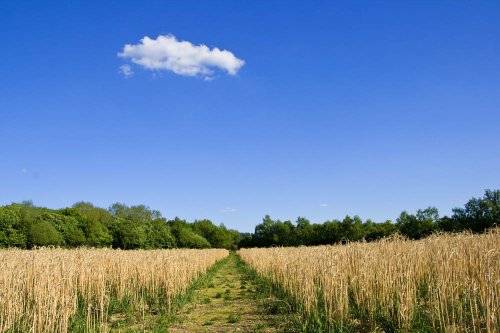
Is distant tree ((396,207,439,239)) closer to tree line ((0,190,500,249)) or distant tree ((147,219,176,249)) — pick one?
tree line ((0,190,500,249))

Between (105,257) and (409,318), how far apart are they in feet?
31.2

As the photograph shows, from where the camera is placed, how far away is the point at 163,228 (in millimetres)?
66750

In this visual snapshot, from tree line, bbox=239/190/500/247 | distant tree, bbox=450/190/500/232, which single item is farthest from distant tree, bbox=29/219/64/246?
distant tree, bbox=450/190/500/232

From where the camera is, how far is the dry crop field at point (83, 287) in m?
6.62

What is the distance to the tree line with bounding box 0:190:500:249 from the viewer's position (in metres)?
44.5

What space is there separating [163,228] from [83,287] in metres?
59.0

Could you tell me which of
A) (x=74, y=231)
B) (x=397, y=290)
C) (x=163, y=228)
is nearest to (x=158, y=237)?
(x=163, y=228)

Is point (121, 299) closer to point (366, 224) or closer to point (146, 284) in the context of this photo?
point (146, 284)

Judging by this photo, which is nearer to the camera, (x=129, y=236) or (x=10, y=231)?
(x=10, y=231)

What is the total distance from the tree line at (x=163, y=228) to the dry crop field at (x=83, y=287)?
81.2 ft

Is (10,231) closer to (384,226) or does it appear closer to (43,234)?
(43,234)

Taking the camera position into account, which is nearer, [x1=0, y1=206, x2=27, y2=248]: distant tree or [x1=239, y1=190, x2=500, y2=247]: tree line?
[x1=0, y1=206, x2=27, y2=248]: distant tree

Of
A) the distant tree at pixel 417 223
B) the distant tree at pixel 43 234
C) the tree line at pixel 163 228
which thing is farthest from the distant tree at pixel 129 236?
the distant tree at pixel 417 223

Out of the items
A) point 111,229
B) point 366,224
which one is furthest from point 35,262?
point 366,224
